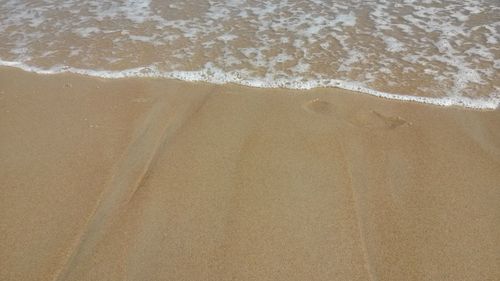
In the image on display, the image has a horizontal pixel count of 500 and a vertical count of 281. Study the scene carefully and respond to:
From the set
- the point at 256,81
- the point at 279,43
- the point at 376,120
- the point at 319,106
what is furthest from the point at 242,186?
the point at 279,43

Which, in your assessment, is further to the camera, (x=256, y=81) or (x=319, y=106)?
(x=256, y=81)

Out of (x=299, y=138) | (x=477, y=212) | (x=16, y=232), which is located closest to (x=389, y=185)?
(x=477, y=212)

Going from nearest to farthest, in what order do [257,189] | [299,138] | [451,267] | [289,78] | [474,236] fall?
[451,267] < [474,236] < [257,189] < [299,138] < [289,78]

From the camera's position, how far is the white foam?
3400 millimetres

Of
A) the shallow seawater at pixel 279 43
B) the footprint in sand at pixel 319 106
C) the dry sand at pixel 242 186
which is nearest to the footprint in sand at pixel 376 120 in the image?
the dry sand at pixel 242 186

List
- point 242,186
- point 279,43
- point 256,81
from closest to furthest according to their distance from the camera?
point 242,186 → point 256,81 → point 279,43

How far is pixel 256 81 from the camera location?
12.1 feet

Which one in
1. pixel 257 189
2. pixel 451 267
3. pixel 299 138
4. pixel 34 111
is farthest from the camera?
pixel 34 111

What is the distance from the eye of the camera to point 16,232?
2.38 m

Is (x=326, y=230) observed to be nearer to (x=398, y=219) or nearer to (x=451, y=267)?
(x=398, y=219)

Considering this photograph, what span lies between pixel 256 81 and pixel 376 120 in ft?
3.26

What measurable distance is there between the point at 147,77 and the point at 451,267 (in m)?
2.59

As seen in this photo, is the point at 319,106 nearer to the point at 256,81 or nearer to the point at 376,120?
the point at 376,120

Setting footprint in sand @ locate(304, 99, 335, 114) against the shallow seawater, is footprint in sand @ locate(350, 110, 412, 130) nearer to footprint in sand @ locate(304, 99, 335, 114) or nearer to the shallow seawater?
footprint in sand @ locate(304, 99, 335, 114)
